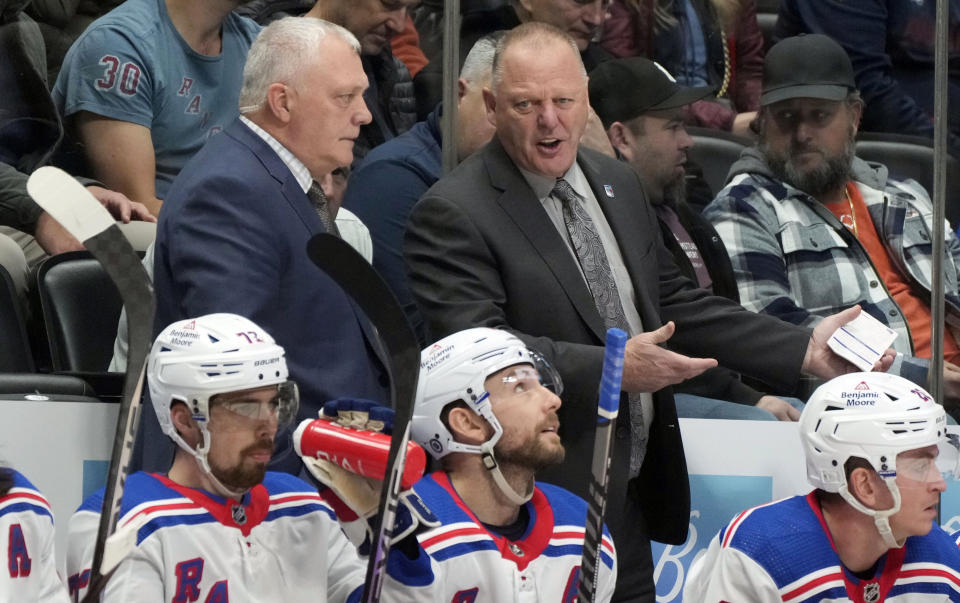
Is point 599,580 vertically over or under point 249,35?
under

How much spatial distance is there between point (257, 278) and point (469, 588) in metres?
0.72

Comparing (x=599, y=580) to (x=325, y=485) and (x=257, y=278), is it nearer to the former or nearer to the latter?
(x=325, y=485)

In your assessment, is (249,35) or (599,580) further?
(249,35)

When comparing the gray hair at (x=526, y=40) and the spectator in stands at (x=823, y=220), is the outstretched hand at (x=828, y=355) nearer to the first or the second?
the spectator in stands at (x=823, y=220)

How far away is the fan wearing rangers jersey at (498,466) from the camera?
9.67 ft

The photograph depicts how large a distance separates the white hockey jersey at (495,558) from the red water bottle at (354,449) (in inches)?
8.2

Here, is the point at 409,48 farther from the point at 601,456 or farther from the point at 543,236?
the point at 601,456

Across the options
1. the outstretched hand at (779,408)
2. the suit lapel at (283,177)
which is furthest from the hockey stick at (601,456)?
the outstretched hand at (779,408)

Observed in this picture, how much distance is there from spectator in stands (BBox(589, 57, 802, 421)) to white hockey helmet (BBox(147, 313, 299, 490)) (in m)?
1.43

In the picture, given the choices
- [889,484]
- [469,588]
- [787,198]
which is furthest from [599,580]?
[787,198]

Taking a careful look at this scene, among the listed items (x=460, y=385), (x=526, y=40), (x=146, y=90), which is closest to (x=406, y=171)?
(x=526, y=40)

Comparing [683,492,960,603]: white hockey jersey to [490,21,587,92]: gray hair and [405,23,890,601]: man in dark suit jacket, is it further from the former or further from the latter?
[490,21,587,92]: gray hair

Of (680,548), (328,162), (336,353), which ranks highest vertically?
(328,162)

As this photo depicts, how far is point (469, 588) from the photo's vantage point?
9.53 feet
